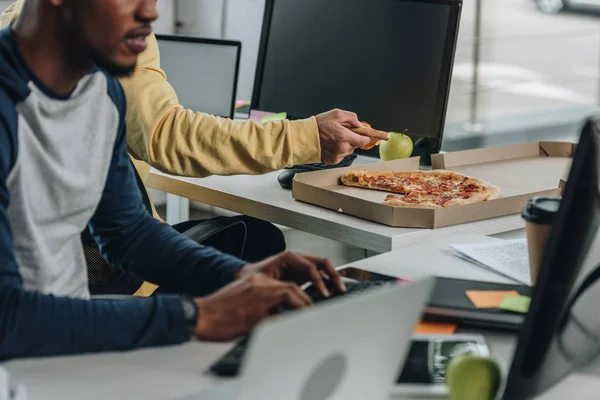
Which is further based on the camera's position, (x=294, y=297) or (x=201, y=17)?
(x=201, y=17)

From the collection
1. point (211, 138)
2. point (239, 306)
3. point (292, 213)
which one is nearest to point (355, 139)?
point (292, 213)

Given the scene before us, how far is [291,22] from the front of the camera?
9.14 feet

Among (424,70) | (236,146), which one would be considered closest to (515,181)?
(424,70)

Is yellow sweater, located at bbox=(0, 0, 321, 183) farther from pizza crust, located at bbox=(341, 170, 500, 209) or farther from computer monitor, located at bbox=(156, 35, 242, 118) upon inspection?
computer monitor, located at bbox=(156, 35, 242, 118)

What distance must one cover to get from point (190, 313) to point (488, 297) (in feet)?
1.59

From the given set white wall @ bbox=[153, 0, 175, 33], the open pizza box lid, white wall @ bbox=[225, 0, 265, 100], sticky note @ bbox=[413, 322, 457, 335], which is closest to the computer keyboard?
sticky note @ bbox=[413, 322, 457, 335]

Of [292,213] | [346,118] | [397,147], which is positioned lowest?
[292,213]

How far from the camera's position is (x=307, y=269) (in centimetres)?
138

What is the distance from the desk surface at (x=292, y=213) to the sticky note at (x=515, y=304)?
0.52 metres

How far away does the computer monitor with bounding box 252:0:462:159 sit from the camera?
250cm

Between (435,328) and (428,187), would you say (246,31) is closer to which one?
(428,187)

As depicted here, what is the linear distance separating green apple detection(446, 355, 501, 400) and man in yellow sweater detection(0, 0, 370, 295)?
1.07m

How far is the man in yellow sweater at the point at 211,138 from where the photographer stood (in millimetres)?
2043

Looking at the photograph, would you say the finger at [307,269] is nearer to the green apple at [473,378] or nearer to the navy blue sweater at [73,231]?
the navy blue sweater at [73,231]
